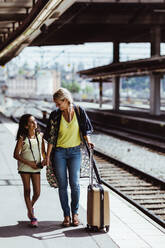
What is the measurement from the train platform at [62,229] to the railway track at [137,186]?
992 mm

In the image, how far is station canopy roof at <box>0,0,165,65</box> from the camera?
40.9ft

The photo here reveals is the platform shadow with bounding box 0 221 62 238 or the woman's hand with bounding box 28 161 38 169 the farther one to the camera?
the woman's hand with bounding box 28 161 38 169

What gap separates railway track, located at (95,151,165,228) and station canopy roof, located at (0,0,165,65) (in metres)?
3.87

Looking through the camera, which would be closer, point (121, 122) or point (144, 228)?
point (144, 228)

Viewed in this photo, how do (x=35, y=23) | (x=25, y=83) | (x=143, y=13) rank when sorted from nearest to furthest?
1. (x=35, y=23)
2. (x=143, y=13)
3. (x=25, y=83)

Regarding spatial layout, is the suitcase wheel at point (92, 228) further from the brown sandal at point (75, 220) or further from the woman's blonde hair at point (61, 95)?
the woman's blonde hair at point (61, 95)

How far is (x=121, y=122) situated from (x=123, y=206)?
2583cm

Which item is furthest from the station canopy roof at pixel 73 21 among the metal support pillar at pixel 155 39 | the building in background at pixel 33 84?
the building in background at pixel 33 84

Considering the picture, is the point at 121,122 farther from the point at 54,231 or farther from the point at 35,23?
the point at 54,231

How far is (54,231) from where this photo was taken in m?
5.69

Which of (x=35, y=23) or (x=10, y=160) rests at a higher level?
(x=35, y=23)

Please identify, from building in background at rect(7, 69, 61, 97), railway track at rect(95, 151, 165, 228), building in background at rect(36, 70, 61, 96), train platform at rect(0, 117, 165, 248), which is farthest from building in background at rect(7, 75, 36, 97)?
train platform at rect(0, 117, 165, 248)

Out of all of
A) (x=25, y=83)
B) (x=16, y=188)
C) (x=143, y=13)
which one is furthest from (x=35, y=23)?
(x=25, y=83)

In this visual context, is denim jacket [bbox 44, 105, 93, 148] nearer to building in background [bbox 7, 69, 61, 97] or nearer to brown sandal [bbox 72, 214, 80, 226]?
brown sandal [bbox 72, 214, 80, 226]
